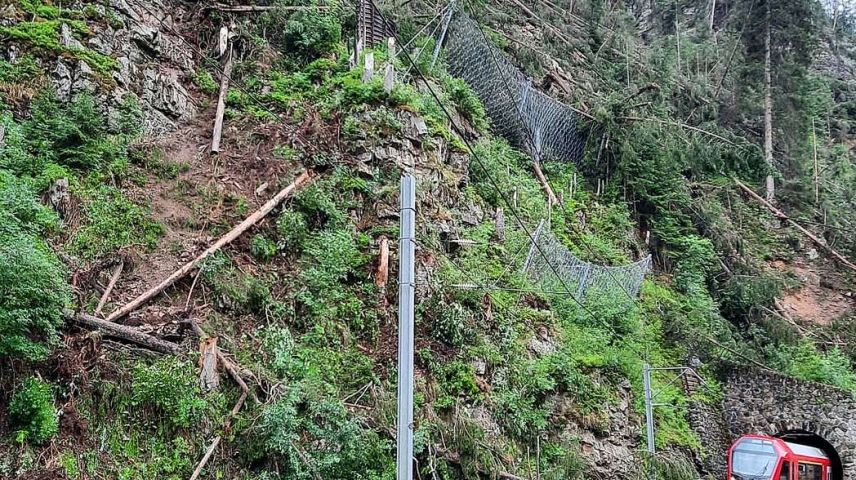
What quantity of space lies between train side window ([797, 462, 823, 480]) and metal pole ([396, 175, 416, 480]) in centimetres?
1159

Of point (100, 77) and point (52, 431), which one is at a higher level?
point (100, 77)

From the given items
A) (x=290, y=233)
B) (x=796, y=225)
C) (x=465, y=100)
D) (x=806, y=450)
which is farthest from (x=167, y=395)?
(x=796, y=225)

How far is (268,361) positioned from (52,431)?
2.52 meters

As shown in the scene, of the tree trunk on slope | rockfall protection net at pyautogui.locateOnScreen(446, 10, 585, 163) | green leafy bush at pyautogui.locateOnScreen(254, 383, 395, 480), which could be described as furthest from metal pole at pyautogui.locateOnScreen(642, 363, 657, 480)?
the tree trunk on slope

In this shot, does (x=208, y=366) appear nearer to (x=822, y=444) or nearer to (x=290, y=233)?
(x=290, y=233)

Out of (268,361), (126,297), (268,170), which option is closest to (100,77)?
(268,170)

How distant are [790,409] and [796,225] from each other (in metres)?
9.76

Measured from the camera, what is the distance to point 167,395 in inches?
270

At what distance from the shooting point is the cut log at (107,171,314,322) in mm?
7773

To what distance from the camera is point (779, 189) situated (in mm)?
23828

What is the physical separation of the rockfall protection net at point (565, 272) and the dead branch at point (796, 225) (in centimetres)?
1079

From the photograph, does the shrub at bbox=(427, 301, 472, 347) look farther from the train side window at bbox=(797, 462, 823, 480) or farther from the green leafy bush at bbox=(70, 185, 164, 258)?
the train side window at bbox=(797, 462, 823, 480)

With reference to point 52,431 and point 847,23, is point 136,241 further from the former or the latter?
point 847,23

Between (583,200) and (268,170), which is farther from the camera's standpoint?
(583,200)
